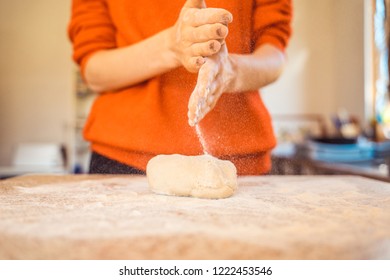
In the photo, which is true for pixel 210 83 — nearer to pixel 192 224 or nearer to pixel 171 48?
pixel 171 48

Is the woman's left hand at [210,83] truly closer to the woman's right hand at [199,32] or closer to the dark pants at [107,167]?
the woman's right hand at [199,32]

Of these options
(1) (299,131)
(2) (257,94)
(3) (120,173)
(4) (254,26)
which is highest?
(4) (254,26)

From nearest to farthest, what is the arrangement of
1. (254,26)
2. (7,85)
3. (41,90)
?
(254,26) → (7,85) → (41,90)

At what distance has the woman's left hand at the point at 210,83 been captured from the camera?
1.65ft

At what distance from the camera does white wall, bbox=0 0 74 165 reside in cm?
176

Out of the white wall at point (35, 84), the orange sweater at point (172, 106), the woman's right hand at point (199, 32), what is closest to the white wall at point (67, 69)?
the white wall at point (35, 84)

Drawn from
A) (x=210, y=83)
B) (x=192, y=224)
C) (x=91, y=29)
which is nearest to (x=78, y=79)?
(x=91, y=29)

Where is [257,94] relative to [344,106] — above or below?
above

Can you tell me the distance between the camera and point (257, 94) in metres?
0.64

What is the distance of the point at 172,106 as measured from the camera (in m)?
0.62
